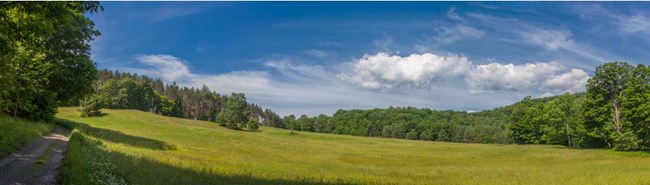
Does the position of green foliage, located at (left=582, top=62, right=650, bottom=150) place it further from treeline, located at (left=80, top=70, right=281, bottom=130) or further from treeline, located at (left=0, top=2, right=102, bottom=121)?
treeline, located at (left=80, top=70, right=281, bottom=130)

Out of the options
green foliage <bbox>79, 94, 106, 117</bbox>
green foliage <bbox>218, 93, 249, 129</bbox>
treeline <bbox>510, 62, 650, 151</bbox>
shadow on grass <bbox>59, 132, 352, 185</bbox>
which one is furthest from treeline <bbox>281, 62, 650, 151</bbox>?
green foliage <bbox>79, 94, 106, 117</bbox>

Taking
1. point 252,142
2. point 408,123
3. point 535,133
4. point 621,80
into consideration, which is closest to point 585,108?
point 621,80

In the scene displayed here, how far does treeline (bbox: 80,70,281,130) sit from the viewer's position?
118488 millimetres

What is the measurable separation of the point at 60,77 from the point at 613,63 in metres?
75.1

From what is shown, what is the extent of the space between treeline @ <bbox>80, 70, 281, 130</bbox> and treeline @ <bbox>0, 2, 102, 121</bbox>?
155 ft

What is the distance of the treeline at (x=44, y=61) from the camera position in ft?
44.0

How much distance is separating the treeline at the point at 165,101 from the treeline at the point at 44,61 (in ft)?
155

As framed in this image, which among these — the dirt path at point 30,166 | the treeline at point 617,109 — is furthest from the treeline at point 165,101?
the treeline at point 617,109

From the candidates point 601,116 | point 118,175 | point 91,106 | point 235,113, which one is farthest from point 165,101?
point 118,175

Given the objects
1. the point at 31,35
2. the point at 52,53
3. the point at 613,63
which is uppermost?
the point at 613,63

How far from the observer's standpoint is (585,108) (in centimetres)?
6769

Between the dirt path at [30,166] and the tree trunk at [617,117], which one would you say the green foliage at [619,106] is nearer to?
the tree trunk at [617,117]

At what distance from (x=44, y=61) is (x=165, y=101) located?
5281 inches

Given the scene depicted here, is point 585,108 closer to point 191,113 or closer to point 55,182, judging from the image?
point 55,182
